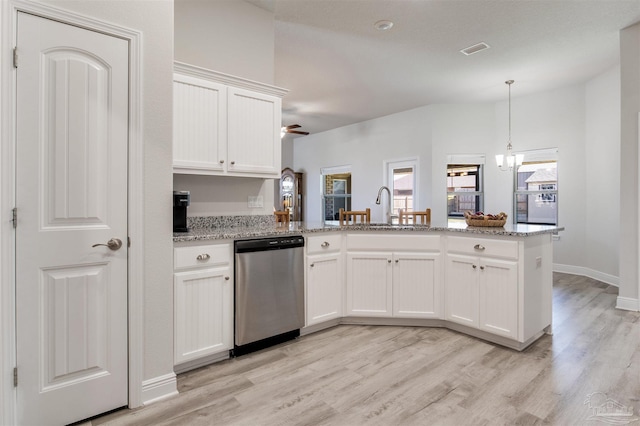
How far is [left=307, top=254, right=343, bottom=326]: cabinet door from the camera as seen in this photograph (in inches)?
116

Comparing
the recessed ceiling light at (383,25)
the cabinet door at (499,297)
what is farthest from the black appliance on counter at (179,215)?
the recessed ceiling light at (383,25)

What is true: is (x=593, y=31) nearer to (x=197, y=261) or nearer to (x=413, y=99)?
(x=413, y=99)

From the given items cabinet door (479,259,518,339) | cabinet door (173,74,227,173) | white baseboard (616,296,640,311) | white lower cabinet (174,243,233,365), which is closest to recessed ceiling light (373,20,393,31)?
cabinet door (173,74,227,173)

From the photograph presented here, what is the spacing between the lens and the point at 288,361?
8.23 feet

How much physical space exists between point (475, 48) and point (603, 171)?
277cm

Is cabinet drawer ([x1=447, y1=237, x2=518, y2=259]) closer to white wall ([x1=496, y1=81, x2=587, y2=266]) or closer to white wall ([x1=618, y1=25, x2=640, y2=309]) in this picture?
white wall ([x1=618, y1=25, x2=640, y2=309])

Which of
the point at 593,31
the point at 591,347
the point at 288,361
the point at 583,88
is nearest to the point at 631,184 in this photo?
the point at 593,31

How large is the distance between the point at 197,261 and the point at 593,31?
4542mm

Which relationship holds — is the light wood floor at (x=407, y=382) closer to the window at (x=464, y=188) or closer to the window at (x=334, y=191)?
the window at (x=464, y=188)

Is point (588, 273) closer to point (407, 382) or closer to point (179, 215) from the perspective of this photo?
point (407, 382)

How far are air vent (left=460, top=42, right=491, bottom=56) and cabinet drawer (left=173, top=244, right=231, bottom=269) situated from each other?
3615mm

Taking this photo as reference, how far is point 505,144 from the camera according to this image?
20.6 feet

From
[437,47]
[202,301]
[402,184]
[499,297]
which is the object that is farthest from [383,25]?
[402,184]

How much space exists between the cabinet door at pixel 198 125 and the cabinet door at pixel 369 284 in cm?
146
